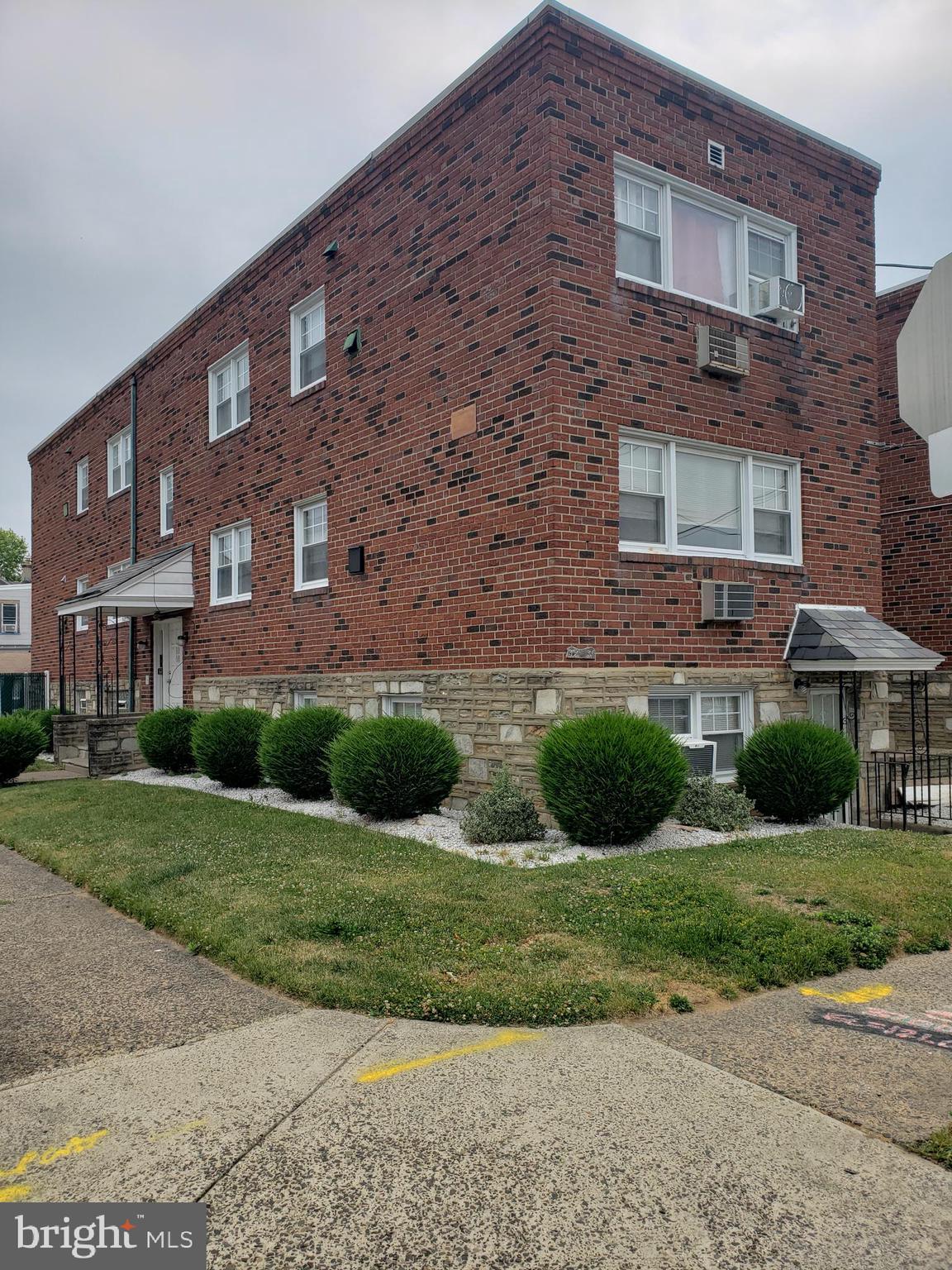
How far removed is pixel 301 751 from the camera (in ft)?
38.9

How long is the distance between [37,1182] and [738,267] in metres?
11.9

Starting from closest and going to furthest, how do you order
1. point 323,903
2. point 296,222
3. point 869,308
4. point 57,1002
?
point 57,1002
point 323,903
point 869,308
point 296,222

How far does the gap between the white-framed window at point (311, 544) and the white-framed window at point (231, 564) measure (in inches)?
74.2

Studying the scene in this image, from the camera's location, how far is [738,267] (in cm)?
1200

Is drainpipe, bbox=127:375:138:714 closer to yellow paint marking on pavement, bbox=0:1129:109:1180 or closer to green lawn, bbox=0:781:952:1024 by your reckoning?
green lawn, bbox=0:781:952:1024

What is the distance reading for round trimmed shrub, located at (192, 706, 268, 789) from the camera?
13.3 metres

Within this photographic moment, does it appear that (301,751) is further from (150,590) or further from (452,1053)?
(452,1053)

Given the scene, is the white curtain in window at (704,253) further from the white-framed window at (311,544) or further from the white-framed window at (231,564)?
the white-framed window at (231,564)

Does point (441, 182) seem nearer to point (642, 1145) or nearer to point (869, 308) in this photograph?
point (869, 308)

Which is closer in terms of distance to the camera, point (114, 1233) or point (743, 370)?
point (114, 1233)

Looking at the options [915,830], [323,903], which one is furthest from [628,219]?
[323,903]

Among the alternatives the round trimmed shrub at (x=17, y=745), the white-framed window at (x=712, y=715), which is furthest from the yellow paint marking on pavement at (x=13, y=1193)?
the round trimmed shrub at (x=17, y=745)

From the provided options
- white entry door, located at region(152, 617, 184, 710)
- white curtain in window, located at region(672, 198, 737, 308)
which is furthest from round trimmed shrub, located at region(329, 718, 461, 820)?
white entry door, located at region(152, 617, 184, 710)

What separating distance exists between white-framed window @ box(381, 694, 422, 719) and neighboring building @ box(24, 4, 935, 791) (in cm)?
7
